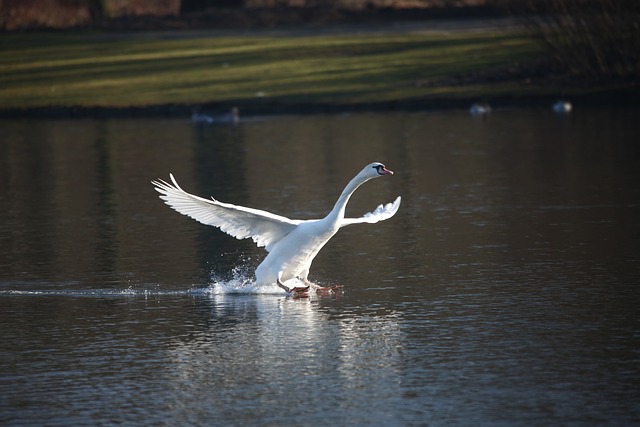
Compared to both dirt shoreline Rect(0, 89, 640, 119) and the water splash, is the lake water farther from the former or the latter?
dirt shoreline Rect(0, 89, 640, 119)

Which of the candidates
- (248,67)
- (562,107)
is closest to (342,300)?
(562,107)

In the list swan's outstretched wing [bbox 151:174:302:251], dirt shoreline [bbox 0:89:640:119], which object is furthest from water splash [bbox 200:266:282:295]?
dirt shoreline [bbox 0:89:640:119]

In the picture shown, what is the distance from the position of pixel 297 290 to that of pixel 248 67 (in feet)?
99.6

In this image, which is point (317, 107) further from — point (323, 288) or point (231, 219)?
point (323, 288)

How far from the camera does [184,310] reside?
1236 centimetres

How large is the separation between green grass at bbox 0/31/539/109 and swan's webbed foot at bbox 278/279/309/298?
77.0 ft

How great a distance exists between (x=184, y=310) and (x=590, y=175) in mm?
10458

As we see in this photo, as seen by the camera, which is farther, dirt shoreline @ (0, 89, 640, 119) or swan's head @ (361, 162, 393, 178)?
dirt shoreline @ (0, 89, 640, 119)

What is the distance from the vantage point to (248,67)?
1693 inches

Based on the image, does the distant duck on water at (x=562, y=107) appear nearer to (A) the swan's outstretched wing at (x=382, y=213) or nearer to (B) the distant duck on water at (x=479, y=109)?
(B) the distant duck on water at (x=479, y=109)

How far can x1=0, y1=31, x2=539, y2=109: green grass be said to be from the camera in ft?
126

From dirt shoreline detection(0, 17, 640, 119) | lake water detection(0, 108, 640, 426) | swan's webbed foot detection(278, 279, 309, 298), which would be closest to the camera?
lake water detection(0, 108, 640, 426)

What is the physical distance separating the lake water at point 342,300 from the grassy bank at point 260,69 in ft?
42.3

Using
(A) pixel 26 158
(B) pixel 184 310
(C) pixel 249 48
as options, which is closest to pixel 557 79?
(C) pixel 249 48
